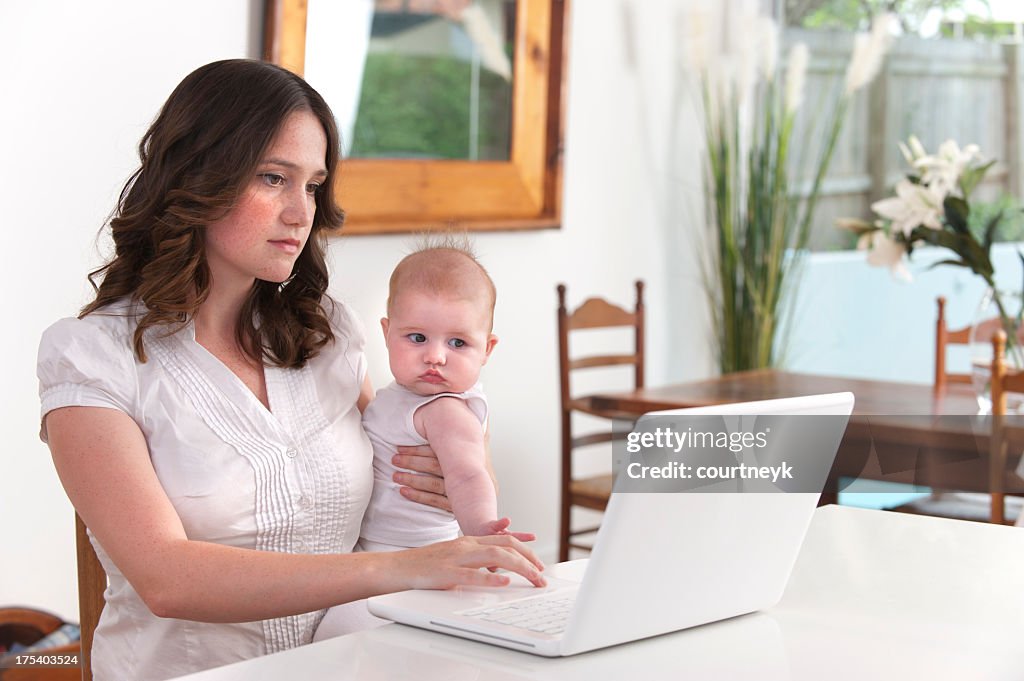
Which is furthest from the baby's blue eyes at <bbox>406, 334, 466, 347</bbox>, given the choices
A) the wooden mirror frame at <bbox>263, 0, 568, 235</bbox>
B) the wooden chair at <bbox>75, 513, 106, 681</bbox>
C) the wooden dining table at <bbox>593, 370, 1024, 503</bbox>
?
the wooden mirror frame at <bbox>263, 0, 568, 235</bbox>

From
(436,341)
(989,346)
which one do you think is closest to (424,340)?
(436,341)

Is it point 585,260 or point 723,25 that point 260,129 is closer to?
point 585,260

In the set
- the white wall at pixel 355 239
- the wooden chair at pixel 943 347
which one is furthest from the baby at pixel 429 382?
the wooden chair at pixel 943 347

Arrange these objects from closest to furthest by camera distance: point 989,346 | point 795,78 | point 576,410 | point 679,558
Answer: point 679,558 → point 989,346 → point 576,410 → point 795,78

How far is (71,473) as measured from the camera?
4.42 ft

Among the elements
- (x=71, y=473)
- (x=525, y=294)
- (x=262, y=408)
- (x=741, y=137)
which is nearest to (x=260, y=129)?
(x=262, y=408)

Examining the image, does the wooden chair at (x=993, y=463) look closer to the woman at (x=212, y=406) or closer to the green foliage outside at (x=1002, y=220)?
the green foliage outside at (x=1002, y=220)

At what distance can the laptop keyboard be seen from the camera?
105 centimetres

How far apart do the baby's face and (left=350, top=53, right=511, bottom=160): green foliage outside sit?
4.96ft

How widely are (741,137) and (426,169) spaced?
172cm

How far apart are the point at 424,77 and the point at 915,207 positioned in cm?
131

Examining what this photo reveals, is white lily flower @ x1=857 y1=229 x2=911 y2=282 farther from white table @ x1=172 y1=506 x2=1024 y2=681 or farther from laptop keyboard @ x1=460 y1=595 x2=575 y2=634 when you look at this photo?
laptop keyboard @ x1=460 y1=595 x2=575 y2=634

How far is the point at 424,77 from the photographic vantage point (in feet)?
10.8

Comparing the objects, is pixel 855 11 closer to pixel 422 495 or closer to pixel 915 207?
pixel 915 207
